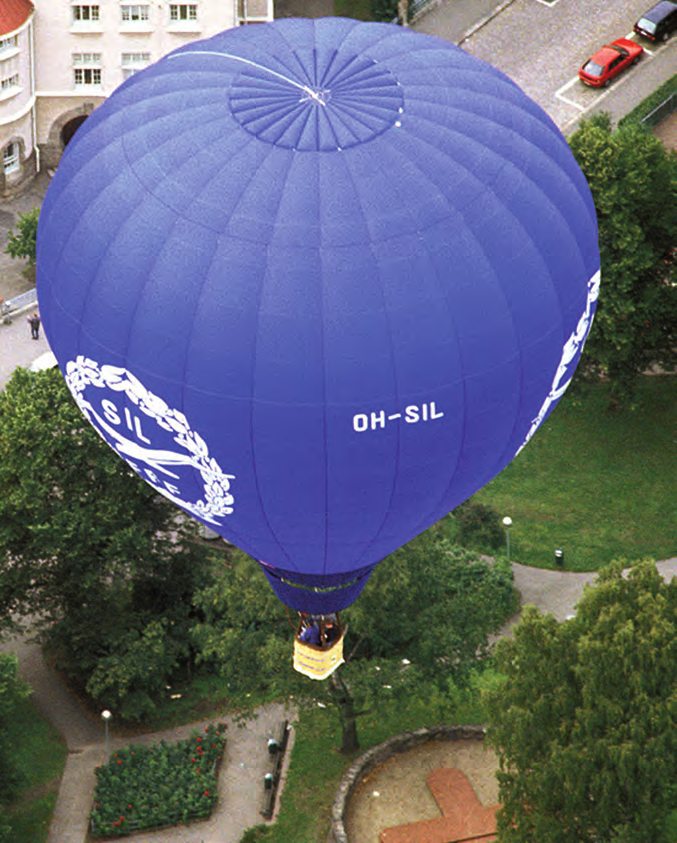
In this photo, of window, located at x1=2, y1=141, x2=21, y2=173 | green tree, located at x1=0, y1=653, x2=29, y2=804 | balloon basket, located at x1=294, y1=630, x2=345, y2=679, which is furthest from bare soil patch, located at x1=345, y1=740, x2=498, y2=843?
window, located at x1=2, y1=141, x2=21, y2=173

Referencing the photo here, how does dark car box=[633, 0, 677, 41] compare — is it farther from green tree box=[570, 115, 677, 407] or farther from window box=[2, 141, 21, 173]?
window box=[2, 141, 21, 173]

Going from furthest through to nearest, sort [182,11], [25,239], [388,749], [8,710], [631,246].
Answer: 1. [182,11]
2. [25,239]
3. [631,246]
4. [388,749]
5. [8,710]

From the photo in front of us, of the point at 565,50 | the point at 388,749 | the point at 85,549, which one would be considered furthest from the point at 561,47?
the point at 388,749

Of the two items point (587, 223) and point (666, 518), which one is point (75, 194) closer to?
point (587, 223)

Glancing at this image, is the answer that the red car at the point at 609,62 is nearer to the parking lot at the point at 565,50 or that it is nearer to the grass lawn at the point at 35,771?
the parking lot at the point at 565,50

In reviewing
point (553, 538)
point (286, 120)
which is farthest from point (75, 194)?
point (553, 538)

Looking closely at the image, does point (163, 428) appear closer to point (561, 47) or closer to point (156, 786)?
point (156, 786)

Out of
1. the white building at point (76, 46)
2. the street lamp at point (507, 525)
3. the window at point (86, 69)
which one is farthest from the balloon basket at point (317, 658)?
the window at point (86, 69)
